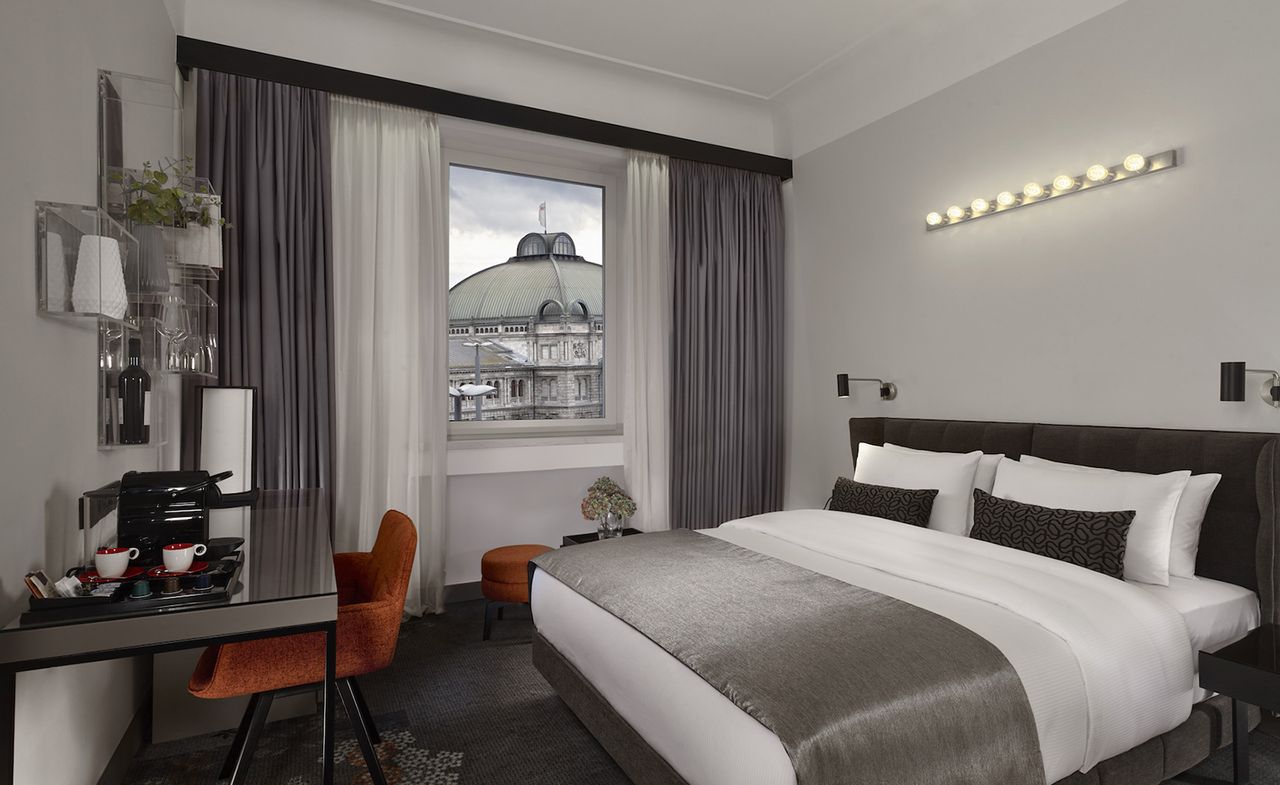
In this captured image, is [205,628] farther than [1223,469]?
No

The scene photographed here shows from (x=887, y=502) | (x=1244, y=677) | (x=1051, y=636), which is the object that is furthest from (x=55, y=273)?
(x=1244, y=677)

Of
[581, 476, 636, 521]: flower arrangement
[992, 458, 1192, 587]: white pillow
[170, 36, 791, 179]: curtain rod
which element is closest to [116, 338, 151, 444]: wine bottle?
[170, 36, 791, 179]: curtain rod

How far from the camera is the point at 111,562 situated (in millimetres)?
1675

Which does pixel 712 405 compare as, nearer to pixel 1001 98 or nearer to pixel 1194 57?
pixel 1001 98

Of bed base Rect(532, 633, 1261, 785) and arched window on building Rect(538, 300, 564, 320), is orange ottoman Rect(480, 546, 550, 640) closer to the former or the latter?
bed base Rect(532, 633, 1261, 785)

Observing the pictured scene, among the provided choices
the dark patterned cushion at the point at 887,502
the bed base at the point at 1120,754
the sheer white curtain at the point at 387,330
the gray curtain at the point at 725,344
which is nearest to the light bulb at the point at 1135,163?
the dark patterned cushion at the point at 887,502

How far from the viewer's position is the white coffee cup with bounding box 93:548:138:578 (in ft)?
5.47

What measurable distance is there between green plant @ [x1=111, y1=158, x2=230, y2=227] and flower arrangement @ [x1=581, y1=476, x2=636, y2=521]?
2306 millimetres

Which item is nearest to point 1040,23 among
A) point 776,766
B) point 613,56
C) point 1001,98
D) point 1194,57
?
point 1001,98

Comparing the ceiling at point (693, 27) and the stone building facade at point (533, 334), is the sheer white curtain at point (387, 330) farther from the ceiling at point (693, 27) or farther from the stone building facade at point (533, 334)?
the ceiling at point (693, 27)

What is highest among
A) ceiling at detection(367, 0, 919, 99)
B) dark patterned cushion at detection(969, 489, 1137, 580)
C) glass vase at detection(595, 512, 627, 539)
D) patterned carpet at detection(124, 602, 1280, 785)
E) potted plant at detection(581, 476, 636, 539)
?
ceiling at detection(367, 0, 919, 99)

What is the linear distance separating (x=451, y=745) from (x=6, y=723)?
1383 mm

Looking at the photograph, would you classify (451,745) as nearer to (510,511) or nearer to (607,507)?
(607,507)

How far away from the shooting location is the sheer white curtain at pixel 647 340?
4551mm
